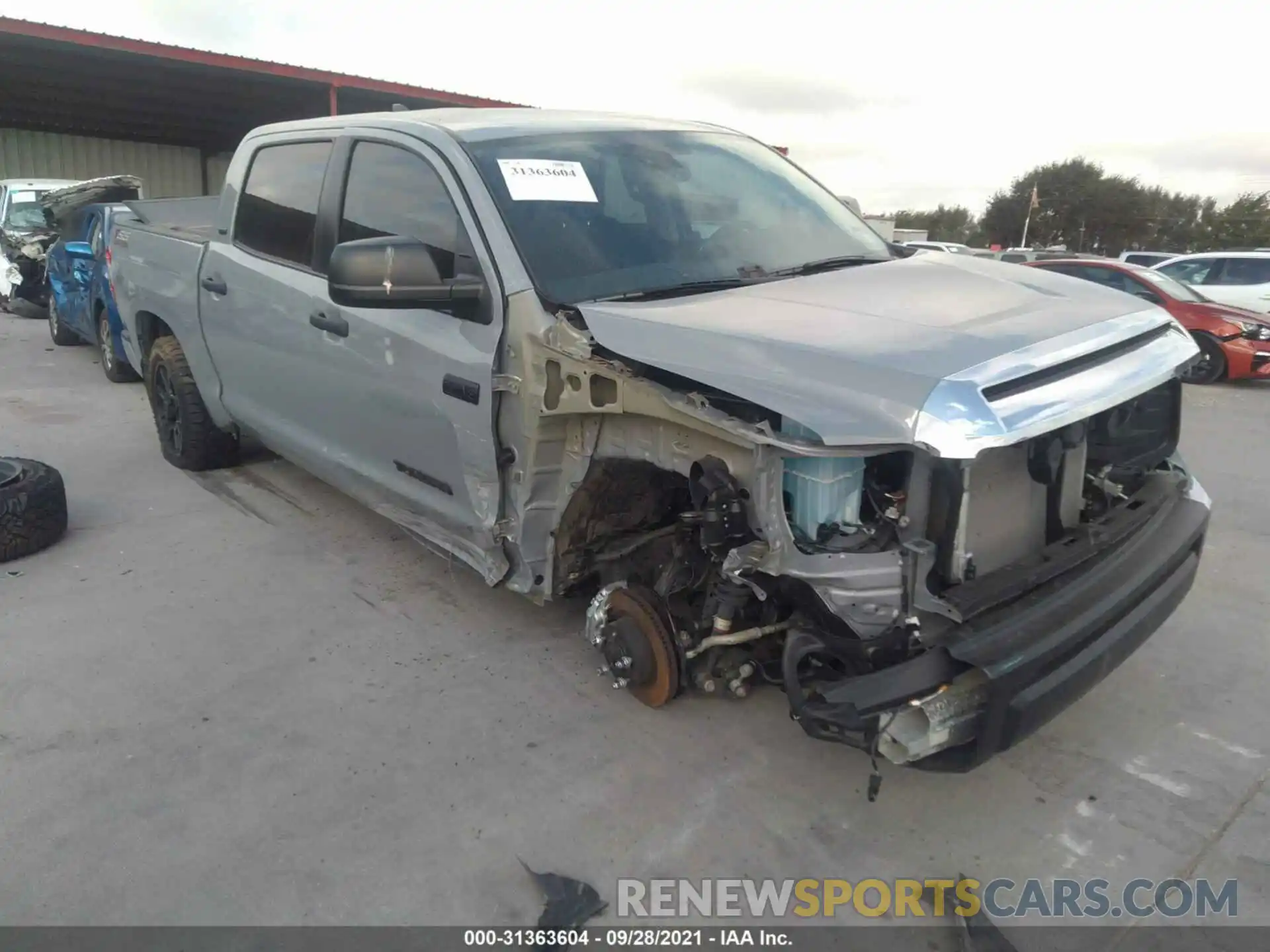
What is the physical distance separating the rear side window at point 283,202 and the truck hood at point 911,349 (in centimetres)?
179

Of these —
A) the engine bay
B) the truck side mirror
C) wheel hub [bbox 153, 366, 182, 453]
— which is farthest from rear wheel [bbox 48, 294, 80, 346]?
the engine bay

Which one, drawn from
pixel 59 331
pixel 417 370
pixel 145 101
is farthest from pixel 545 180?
pixel 145 101

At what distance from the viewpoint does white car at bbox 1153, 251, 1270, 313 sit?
12.1m

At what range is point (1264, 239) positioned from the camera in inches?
1455

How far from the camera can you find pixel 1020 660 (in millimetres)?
2156

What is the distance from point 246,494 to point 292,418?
126 centimetres

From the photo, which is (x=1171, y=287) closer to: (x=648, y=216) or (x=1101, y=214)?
(x=648, y=216)

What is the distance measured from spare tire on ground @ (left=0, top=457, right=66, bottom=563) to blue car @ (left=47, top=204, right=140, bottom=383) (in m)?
2.94

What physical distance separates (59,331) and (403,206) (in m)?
8.60

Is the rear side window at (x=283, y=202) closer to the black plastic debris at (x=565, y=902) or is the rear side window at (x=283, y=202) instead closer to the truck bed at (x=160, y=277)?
the truck bed at (x=160, y=277)

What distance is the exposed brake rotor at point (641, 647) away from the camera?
9.63 feet

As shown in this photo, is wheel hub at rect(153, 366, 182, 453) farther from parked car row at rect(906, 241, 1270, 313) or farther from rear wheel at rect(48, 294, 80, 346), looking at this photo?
parked car row at rect(906, 241, 1270, 313)
